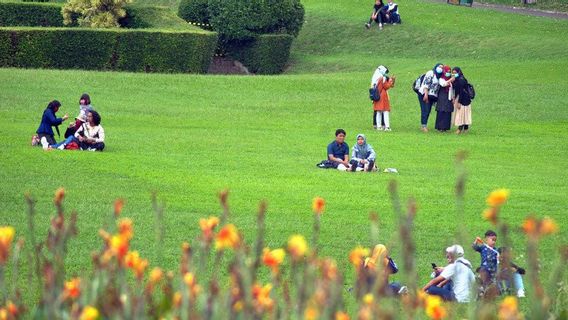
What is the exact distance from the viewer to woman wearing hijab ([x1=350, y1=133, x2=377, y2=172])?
2020cm

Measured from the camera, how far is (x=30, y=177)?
56.3 feet

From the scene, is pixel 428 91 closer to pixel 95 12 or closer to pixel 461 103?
pixel 461 103

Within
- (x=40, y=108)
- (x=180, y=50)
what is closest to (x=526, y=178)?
(x=40, y=108)

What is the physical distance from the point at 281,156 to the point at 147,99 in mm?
9741

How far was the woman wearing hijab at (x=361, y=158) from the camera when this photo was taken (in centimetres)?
2020

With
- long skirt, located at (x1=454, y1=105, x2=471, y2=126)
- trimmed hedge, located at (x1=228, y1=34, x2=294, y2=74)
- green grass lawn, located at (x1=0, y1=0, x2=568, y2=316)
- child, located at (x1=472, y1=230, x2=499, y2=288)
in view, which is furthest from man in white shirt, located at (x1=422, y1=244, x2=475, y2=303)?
trimmed hedge, located at (x1=228, y1=34, x2=294, y2=74)

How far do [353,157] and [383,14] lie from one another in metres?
25.9

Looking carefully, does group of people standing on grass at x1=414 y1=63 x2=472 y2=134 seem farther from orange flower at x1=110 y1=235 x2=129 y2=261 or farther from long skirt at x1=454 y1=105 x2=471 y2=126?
orange flower at x1=110 y1=235 x2=129 y2=261

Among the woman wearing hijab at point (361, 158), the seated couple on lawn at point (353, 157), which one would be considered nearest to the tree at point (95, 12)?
the seated couple on lawn at point (353, 157)

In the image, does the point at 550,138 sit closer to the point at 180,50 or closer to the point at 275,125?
the point at 275,125

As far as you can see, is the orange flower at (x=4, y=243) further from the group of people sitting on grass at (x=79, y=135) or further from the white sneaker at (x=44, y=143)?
the white sneaker at (x=44, y=143)

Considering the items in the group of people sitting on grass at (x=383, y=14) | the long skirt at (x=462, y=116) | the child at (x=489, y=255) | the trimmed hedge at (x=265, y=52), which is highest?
the child at (x=489, y=255)

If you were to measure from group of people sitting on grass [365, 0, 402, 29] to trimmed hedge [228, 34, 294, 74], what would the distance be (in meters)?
5.81

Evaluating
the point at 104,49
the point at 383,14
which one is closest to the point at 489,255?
the point at 104,49
